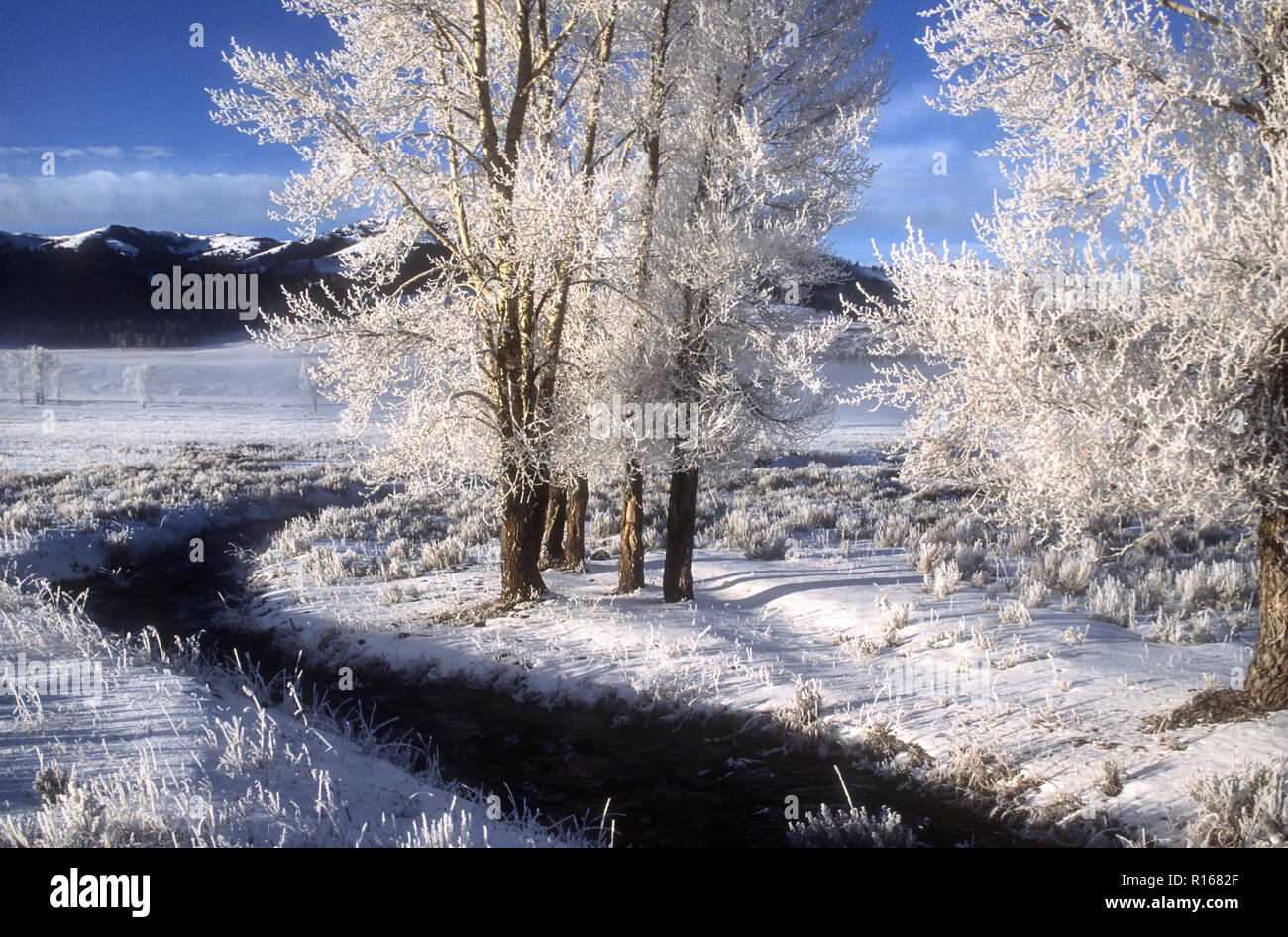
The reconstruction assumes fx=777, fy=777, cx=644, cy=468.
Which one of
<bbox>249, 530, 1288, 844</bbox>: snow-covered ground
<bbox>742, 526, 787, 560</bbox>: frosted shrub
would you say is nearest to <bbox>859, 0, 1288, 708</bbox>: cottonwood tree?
<bbox>249, 530, 1288, 844</bbox>: snow-covered ground

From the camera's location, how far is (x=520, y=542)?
10.3m

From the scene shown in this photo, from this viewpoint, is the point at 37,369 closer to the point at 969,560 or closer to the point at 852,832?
the point at 969,560

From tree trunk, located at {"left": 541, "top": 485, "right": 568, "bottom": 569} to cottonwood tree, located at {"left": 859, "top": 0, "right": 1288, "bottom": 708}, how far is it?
8.06 metres

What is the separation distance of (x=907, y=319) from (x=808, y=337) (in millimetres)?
3140

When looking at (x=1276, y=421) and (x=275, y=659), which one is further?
(x=275, y=659)

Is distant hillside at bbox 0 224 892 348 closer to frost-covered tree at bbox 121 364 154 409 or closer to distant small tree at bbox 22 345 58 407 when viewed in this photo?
frost-covered tree at bbox 121 364 154 409

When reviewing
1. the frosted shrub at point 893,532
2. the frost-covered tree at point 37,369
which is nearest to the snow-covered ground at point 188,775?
the frosted shrub at point 893,532

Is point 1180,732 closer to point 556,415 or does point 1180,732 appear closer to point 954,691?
point 954,691

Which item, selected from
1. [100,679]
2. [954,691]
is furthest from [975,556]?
[100,679]

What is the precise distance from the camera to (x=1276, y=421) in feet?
16.7

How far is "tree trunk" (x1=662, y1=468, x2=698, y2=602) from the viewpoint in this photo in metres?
10.5

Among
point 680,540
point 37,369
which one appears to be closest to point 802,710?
point 680,540

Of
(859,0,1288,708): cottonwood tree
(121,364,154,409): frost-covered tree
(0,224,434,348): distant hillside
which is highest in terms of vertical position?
(0,224,434,348): distant hillside

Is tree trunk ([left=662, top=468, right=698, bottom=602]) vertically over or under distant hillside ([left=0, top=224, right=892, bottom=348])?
under
